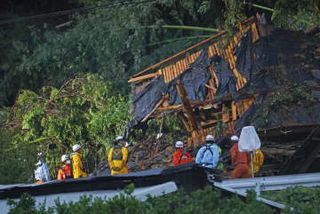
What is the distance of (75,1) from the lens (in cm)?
2942

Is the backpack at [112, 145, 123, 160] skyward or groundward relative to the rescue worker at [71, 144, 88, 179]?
skyward

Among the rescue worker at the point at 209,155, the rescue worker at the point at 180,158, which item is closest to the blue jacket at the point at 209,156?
the rescue worker at the point at 209,155

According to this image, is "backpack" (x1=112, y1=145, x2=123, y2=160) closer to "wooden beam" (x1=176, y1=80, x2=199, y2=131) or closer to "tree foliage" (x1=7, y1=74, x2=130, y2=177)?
"wooden beam" (x1=176, y1=80, x2=199, y2=131)

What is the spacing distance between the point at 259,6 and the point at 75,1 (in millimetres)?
11757

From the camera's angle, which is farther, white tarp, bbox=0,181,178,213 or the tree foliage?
the tree foliage

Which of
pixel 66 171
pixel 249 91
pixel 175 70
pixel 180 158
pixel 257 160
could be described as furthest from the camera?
pixel 175 70

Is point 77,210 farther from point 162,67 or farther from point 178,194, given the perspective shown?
point 162,67

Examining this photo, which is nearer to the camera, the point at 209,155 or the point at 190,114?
the point at 209,155

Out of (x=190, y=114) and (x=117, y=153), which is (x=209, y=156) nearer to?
(x=117, y=153)

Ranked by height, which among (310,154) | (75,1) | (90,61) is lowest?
(310,154)

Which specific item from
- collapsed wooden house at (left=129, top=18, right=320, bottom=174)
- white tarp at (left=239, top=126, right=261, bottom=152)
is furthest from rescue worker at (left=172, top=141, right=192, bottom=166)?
collapsed wooden house at (left=129, top=18, right=320, bottom=174)

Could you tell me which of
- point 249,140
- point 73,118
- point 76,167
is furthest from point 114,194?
point 73,118

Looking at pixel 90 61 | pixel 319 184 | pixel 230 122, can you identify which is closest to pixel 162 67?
pixel 230 122

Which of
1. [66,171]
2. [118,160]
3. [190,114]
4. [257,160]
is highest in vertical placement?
[190,114]
